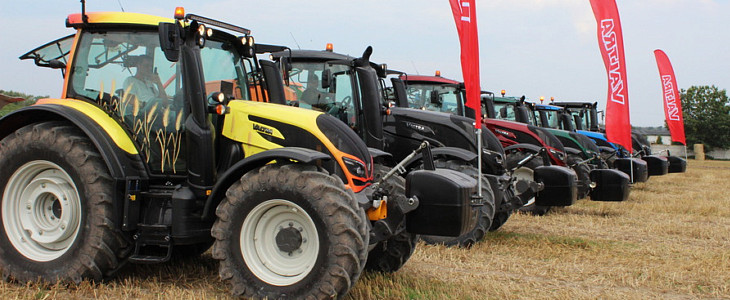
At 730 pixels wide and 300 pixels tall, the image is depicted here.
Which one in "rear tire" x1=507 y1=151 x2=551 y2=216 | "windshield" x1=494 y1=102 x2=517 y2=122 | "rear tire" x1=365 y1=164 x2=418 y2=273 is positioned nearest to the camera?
"rear tire" x1=365 y1=164 x2=418 y2=273

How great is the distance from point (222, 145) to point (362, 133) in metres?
3.10

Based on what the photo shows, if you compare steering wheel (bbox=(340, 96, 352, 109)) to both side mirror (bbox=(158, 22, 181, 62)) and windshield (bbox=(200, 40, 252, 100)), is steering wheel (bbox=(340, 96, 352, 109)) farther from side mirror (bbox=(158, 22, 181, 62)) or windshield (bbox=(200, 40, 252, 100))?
side mirror (bbox=(158, 22, 181, 62))

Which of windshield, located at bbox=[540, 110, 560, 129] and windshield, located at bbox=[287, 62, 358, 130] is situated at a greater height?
windshield, located at bbox=[287, 62, 358, 130]

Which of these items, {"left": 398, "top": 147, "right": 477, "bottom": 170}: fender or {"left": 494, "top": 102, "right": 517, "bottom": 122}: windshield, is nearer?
{"left": 398, "top": 147, "right": 477, "bottom": 170}: fender

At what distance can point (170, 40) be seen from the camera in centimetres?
472

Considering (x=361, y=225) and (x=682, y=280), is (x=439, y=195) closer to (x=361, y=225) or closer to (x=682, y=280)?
(x=361, y=225)

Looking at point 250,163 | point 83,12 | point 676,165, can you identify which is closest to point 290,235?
point 250,163

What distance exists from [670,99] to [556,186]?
1003 centimetres

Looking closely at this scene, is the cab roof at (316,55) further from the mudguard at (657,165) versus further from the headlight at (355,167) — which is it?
the mudguard at (657,165)

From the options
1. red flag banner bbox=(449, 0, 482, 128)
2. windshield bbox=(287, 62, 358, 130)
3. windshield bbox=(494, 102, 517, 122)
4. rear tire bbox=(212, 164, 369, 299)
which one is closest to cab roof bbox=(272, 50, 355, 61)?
windshield bbox=(287, 62, 358, 130)

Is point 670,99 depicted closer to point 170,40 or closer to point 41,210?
point 170,40

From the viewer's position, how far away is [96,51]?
210 inches

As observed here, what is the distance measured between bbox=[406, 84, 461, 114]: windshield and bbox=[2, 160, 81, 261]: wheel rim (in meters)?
6.48

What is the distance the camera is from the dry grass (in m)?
5.01
